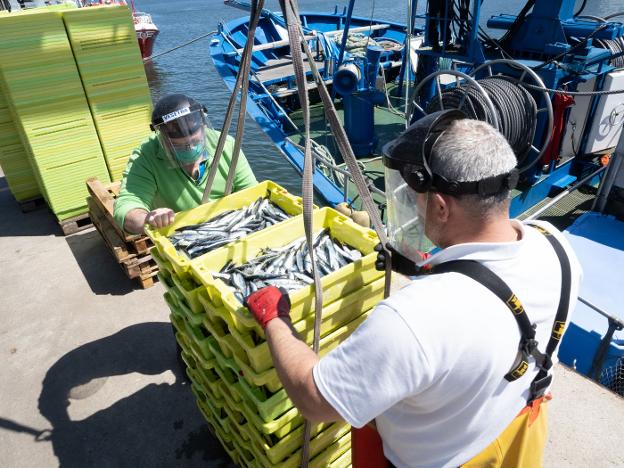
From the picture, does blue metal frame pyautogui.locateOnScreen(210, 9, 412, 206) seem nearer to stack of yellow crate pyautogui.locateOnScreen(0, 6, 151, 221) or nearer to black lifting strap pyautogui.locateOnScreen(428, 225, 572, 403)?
stack of yellow crate pyautogui.locateOnScreen(0, 6, 151, 221)

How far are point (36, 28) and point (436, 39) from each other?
20.7 feet

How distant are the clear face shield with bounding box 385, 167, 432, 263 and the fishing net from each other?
327cm

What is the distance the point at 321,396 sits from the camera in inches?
57.2

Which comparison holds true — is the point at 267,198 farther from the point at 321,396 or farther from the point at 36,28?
the point at 36,28

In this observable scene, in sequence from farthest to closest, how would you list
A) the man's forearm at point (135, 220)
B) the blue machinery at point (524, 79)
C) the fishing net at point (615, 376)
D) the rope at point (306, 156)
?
1. the blue machinery at point (524, 79)
2. the fishing net at point (615, 376)
3. the man's forearm at point (135, 220)
4. the rope at point (306, 156)

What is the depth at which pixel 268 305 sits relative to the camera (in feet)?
5.86

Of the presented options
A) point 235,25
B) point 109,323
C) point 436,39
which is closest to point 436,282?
point 109,323

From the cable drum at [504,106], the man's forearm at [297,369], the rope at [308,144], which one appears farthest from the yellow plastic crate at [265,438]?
the cable drum at [504,106]

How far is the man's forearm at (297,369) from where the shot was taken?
1.48 metres

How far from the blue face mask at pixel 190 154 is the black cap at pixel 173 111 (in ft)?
0.38

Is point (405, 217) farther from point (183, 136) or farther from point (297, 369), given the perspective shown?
point (183, 136)

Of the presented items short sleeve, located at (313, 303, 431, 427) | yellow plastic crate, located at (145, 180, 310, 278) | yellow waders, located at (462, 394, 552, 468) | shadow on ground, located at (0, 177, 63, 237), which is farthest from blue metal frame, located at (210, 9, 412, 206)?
short sleeve, located at (313, 303, 431, 427)

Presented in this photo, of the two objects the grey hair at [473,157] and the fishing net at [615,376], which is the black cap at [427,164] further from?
the fishing net at [615,376]

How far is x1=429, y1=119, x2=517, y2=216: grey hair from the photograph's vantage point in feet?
4.81
